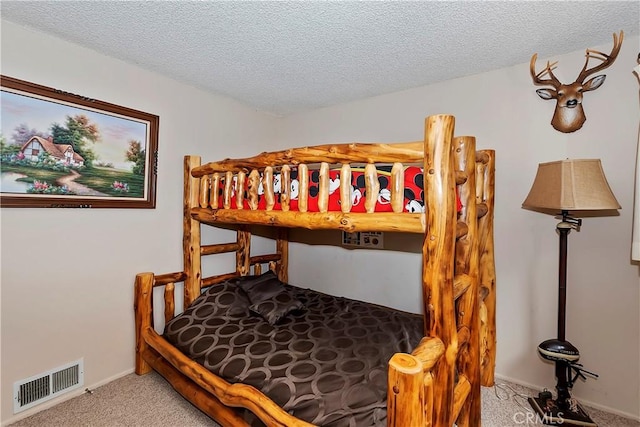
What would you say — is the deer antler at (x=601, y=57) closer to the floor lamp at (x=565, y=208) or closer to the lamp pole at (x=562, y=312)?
the floor lamp at (x=565, y=208)

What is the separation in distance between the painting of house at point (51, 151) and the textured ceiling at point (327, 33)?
0.68m

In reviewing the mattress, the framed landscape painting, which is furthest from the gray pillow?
the framed landscape painting

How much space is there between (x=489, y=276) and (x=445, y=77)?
1588 millimetres

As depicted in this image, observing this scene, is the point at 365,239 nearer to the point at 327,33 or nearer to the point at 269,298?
the point at 269,298

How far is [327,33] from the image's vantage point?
70.1 inches

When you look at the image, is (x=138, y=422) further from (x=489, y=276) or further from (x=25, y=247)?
(x=489, y=276)

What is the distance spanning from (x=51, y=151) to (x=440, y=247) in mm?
2326

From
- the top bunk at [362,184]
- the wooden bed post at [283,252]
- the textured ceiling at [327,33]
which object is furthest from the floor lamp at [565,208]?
the wooden bed post at [283,252]

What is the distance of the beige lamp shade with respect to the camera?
5.47ft

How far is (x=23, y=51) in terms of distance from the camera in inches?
69.6

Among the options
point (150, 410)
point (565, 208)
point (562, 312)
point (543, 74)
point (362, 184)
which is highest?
point (543, 74)

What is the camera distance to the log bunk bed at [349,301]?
49.7 inches

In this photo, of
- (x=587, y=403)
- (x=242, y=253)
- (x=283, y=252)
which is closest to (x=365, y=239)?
(x=283, y=252)

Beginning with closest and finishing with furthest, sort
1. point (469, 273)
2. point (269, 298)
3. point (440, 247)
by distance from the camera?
point (440, 247) < point (469, 273) < point (269, 298)
